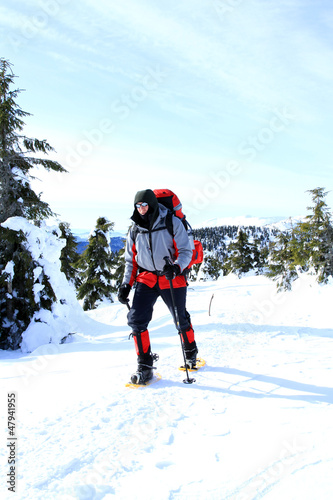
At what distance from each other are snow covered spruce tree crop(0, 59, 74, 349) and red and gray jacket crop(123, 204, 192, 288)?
5.81m

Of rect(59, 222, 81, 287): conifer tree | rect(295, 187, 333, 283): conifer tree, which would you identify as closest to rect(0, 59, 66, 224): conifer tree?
rect(59, 222, 81, 287): conifer tree

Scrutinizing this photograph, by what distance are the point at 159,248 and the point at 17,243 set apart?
21.9ft

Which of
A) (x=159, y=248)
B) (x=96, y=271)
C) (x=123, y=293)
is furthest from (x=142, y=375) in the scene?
(x=96, y=271)

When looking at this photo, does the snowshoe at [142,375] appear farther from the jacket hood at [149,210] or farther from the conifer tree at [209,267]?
the conifer tree at [209,267]

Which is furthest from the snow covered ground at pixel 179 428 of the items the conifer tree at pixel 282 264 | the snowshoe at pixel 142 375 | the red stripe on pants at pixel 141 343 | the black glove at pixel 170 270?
the conifer tree at pixel 282 264

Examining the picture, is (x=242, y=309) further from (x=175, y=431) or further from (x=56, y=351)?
(x=175, y=431)

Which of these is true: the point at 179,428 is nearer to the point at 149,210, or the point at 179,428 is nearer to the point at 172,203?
the point at 149,210

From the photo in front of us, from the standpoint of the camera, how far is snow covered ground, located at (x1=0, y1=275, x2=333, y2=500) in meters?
2.08

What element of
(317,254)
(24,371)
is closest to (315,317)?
(24,371)

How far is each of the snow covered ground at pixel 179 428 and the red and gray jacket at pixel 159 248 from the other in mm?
1409

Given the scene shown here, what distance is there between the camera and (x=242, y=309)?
10766mm

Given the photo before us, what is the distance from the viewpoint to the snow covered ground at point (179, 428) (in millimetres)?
2076

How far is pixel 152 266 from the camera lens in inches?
171

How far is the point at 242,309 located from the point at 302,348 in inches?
216
